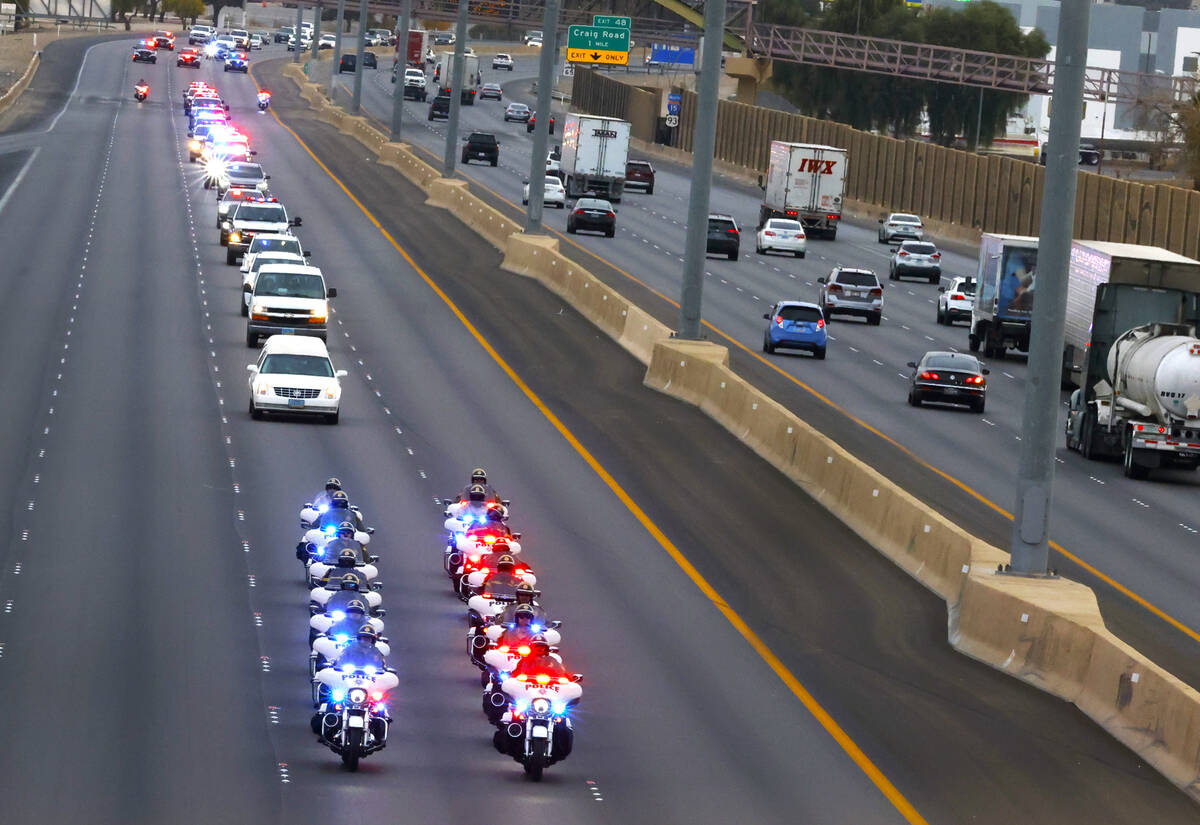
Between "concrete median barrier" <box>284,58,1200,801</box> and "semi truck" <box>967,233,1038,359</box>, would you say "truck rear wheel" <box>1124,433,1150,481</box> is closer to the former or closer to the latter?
"concrete median barrier" <box>284,58,1200,801</box>

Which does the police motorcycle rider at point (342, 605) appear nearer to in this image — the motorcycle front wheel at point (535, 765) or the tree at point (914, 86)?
the motorcycle front wheel at point (535, 765)

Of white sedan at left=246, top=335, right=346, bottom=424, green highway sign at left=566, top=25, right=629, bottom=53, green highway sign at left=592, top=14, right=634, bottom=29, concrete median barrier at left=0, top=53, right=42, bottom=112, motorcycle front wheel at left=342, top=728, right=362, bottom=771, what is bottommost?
motorcycle front wheel at left=342, top=728, right=362, bottom=771

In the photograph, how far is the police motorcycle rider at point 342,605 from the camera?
18516 mm

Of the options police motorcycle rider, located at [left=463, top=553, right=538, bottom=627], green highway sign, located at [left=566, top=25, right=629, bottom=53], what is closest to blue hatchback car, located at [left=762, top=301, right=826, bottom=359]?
police motorcycle rider, located at [left=463, top=553, right=538, bottom=627]

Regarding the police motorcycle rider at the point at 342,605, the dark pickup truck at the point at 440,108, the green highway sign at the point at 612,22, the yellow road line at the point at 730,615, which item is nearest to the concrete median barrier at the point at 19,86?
the dark pickup truck at the point at 440,108

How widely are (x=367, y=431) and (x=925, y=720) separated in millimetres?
16559

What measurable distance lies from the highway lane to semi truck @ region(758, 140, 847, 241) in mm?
1170

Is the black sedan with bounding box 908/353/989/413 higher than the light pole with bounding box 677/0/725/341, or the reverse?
the light pole with bounding box 677/0/725/341

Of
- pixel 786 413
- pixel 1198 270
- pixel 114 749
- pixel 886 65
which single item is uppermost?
pixel 886 65

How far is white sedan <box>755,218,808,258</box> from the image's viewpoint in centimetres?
7562

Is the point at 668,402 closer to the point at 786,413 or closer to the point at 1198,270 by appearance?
the point at 786,413


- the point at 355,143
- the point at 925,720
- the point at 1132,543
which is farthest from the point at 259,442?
the point at 355,143

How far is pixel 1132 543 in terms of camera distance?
31.4m

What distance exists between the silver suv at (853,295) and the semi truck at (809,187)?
2485 cm
